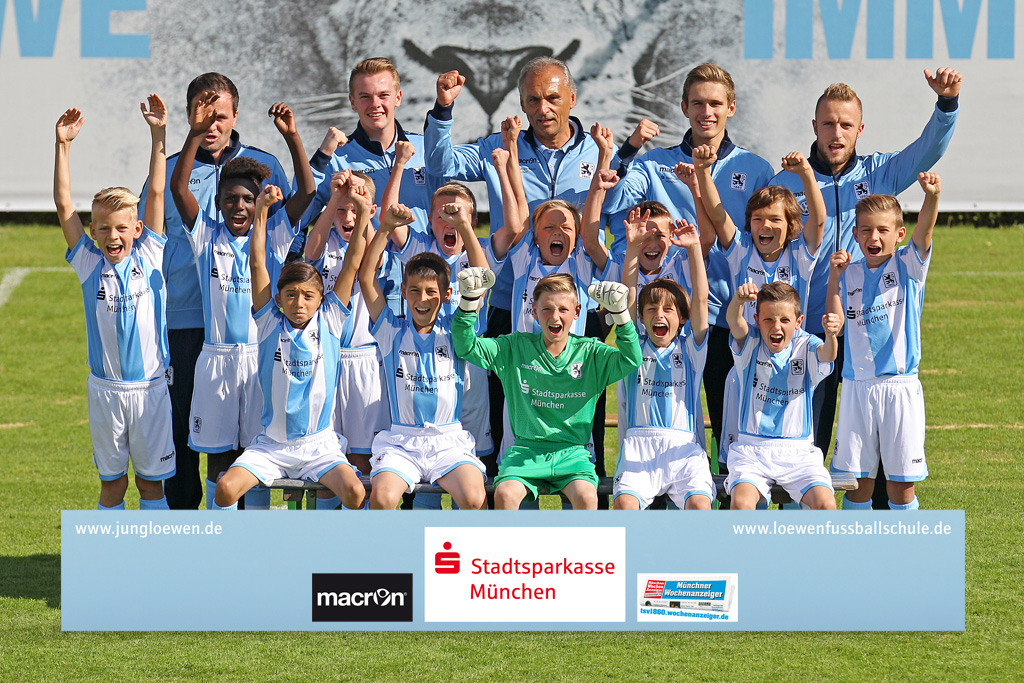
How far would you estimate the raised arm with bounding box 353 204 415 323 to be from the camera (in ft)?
17.5

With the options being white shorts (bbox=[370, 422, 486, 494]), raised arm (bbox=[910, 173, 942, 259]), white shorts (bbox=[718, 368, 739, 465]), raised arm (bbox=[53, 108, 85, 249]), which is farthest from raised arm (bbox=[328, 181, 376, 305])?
raised arm (bbox=[910, 173, 942, 259])

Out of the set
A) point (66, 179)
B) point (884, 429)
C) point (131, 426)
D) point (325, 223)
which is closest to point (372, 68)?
point (325, 223)

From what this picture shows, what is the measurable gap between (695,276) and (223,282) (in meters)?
2.22

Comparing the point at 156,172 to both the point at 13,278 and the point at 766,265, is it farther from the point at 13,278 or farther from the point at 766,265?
the point at 13,278

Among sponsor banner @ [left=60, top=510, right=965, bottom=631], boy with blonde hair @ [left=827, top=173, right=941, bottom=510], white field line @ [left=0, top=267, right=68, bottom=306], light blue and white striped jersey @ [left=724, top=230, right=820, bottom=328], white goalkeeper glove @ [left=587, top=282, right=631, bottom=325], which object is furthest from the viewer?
white field line @ [left=0, top=267, right=68, bottom=306]

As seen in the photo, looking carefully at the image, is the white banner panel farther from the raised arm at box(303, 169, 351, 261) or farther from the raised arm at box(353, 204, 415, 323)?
the raised arm at box(353, 204, 415, 323)

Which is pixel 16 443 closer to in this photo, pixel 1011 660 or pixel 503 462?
pixel 503 462

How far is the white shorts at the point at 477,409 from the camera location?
5.56m

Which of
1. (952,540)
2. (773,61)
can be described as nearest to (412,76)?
(773,61)

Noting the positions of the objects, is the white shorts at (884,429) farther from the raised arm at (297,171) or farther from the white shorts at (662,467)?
the raised arm at (297,171)

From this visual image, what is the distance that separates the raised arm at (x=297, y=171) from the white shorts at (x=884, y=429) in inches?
107

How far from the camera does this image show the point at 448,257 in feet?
18.7

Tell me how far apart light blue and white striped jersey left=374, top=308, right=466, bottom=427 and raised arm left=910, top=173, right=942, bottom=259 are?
2126mm

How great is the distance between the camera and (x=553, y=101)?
5.69 m
